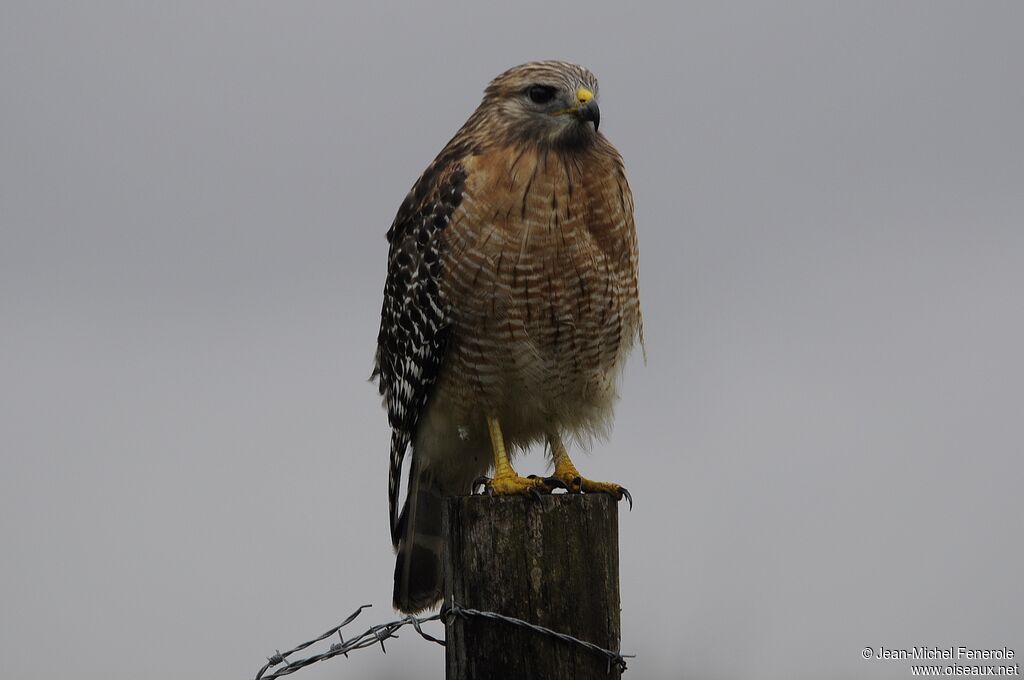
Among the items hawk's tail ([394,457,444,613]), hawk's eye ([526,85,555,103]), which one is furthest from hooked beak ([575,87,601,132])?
hawk's tail ([394,457,444,613])

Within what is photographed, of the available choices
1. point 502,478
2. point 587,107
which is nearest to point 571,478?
point 502,478

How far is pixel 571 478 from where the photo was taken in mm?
6445

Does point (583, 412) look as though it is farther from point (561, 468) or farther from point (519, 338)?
point (519, 338)

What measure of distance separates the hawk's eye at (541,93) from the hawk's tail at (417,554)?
2072mm

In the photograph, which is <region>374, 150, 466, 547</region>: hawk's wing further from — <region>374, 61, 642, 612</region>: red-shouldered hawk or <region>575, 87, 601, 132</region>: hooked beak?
<region>575, 87, 601, 132</region>: hooked beak

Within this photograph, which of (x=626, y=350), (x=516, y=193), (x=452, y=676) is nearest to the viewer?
(x=452, y=676)

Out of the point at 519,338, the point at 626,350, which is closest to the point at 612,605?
the point at 519,338

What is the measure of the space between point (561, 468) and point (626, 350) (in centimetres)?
69

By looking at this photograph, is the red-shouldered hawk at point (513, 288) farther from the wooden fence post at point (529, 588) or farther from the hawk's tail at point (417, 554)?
the wooden fence post at point (529, 588)

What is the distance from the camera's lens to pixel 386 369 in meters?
7.26

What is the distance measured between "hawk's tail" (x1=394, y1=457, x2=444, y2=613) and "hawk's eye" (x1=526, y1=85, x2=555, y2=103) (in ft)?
6.80

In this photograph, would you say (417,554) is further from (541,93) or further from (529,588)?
(529,588)

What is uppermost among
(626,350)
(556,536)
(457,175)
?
(457,175)

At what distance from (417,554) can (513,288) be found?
5.34 feet
